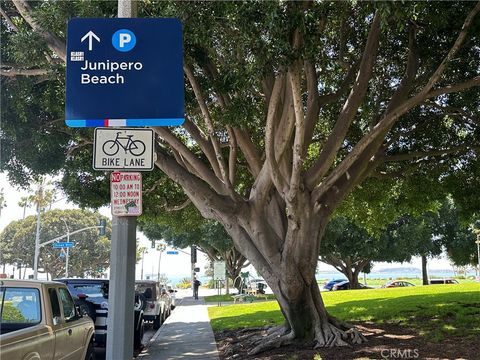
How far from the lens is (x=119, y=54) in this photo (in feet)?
15.5

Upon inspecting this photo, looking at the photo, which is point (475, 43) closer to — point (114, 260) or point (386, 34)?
point (386, 34)

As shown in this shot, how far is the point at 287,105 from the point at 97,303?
6.05 metres

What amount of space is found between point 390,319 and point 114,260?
10930mm

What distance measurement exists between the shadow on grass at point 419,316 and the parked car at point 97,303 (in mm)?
3871

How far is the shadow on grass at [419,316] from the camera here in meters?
11.3

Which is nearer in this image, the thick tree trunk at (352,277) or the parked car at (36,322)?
the parked car at (36,322)

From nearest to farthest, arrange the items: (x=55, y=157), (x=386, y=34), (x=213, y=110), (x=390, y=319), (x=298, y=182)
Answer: (x=298, y=182), (x=386, y=34), (x=213, y=110), (x=390, y=319), (x=55, y=157)

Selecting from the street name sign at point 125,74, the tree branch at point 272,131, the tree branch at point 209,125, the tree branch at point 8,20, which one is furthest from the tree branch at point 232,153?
the street name sign at point 125,74

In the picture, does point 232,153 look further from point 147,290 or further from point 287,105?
point 147,290

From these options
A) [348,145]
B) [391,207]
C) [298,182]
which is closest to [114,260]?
[298,182]

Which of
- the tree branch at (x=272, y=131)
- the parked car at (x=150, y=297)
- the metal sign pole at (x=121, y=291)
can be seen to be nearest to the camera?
the metal sign pole at (x=121, y=291)

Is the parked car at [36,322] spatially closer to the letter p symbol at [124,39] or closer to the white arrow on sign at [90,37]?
the white arrow on sign at [90,37]

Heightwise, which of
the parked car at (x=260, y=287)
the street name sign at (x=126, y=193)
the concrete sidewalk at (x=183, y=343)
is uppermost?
the street name sign at (x=126, y=193)

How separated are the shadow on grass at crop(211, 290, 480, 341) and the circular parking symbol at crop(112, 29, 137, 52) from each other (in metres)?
8.45
